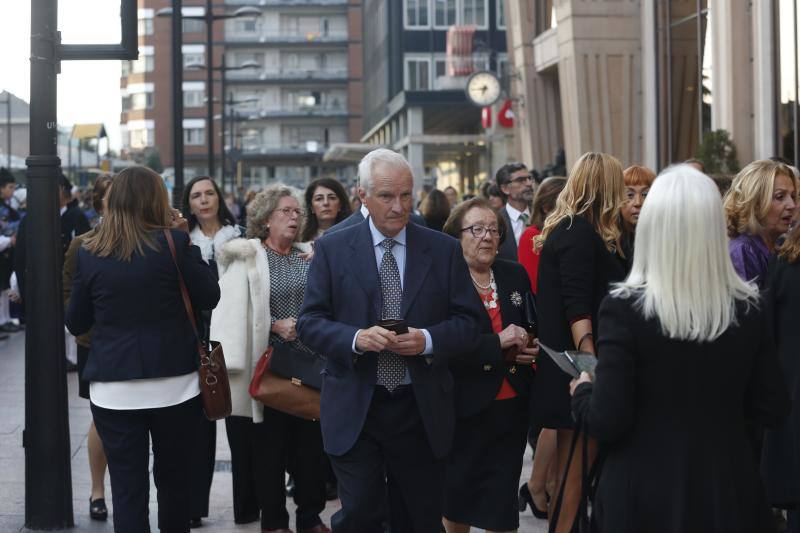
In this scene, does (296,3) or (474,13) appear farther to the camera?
(296,3)

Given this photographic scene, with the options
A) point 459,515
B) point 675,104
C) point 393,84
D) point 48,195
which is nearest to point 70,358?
point 48,195

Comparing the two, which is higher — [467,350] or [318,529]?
[467,350]

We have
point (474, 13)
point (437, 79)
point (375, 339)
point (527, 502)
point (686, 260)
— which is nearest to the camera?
point (686, 260)

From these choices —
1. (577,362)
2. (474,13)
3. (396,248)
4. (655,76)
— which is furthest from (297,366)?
(474,13)

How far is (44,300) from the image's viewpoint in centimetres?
683

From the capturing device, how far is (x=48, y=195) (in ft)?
22.6

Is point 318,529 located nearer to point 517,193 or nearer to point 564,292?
point 564,292

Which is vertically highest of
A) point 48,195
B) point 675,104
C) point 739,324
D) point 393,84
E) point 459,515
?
point 393,84

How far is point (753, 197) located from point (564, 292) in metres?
1.34

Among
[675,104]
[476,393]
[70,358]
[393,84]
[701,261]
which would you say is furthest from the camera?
[393,84]

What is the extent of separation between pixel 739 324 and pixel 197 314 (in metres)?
3.11

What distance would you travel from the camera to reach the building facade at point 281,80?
10681 cm

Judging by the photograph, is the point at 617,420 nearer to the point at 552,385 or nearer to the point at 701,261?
the point at 701,261

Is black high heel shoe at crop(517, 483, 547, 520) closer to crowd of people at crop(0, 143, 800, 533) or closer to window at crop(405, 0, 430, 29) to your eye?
crowd of people at crop(0, 143, 800, 533)
